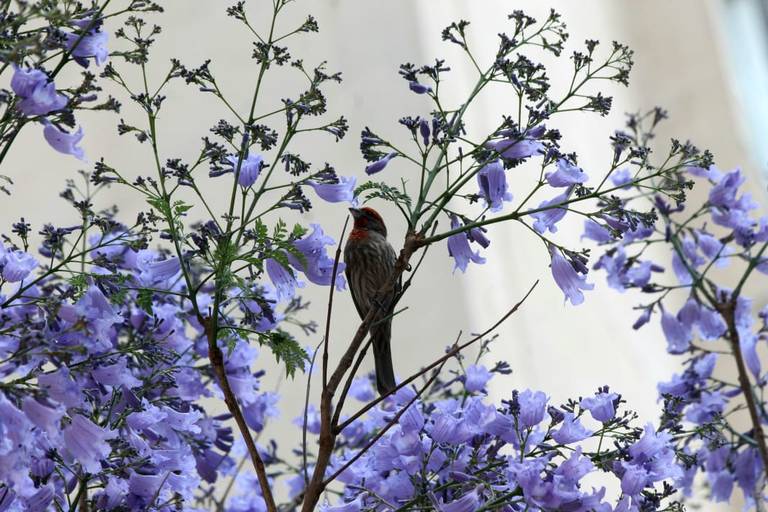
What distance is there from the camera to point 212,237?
93 centimetres

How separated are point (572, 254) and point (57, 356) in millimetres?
470

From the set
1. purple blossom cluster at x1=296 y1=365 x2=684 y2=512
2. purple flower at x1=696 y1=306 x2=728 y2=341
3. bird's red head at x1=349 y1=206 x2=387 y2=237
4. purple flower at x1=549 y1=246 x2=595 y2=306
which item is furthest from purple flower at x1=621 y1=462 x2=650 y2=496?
bird's red head at x1=349 y1=206 x2=387 y2=237

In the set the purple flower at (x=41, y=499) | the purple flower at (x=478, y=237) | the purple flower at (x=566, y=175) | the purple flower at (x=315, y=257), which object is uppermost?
the purple flower at (x=566, y=175)

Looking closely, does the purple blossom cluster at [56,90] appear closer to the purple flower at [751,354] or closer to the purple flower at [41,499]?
the purple flower at [41,499]

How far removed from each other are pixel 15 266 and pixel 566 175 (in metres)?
0.49

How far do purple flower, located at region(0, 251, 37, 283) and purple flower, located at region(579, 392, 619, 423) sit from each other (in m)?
0.50

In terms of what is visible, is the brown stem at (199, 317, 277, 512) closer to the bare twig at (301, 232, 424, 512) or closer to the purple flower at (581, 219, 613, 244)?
the bare twig at (301, 232, 424, 512)

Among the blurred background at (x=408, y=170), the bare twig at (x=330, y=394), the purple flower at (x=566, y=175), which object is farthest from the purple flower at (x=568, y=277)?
the blurred background at (x=408, y=170)

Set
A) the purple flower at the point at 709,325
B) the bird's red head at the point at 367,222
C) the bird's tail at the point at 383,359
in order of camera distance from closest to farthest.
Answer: the bird's tail at the point at 383,359, the purple flower at the point at 709,325, the bird's red head at the point at 367,222

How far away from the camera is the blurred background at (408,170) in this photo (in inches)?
110

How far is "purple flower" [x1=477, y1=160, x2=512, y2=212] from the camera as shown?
99 centimetres

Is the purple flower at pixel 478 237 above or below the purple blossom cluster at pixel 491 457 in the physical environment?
above

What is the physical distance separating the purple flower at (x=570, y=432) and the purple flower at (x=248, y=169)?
0.36m

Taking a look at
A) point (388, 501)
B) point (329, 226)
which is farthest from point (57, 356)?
point (329, 226)
